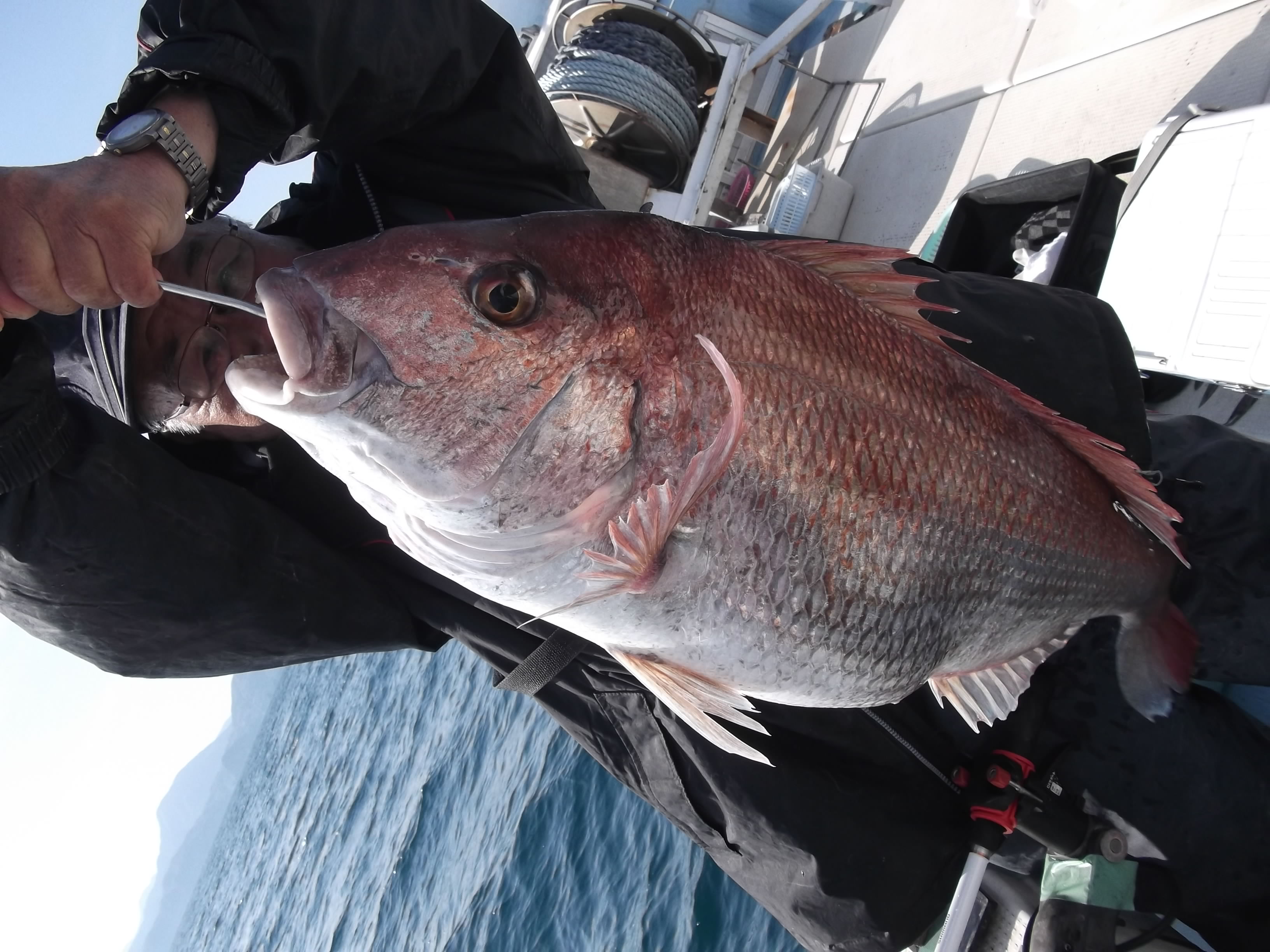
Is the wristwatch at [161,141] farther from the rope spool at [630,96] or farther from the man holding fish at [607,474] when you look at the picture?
the rope spool at [630,96]

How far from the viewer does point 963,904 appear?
194 cm

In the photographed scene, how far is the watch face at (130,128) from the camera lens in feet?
3.88

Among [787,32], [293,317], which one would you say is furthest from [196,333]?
[787,32]

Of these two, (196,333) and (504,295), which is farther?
(196,333)

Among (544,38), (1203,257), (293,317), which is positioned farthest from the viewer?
(544,38)

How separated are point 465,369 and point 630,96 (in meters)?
5.52

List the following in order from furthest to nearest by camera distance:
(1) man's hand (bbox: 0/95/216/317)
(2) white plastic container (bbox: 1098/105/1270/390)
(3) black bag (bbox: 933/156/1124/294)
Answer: (3) black bag (bbox: 933/156/1124/294)
(2) white plastic container (bbox: 1098/105/1270/390)
(1) man's hand (bbox: 0/95/216/317)

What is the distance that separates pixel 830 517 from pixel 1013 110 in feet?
13.8

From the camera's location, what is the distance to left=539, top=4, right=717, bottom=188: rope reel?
600cm

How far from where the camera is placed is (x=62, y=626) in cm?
164

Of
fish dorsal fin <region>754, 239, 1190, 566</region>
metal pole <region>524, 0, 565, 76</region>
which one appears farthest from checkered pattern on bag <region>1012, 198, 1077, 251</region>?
metal pole <region>524, 0, 565, 76</region>

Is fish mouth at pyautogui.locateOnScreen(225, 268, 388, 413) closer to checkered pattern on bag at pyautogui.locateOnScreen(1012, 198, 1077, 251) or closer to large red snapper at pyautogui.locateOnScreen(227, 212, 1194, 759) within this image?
large red snapper at pyautogui.locateOnScreen(227, 212, 1194, 759)

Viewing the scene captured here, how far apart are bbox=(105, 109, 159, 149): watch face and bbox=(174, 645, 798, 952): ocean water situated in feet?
15.4

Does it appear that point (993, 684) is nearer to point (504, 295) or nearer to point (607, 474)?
point (607, 474)
